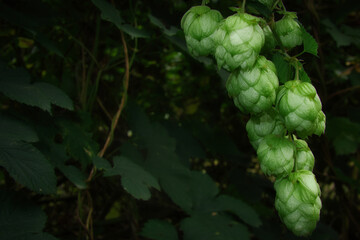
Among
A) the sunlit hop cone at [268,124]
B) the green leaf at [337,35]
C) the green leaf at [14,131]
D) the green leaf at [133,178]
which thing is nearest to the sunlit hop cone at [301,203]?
the sunlit hop cone at [268,124]

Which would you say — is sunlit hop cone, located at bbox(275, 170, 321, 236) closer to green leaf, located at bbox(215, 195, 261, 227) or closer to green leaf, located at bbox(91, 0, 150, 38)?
green leaf, located at bbox(91, 0, 150, 38)

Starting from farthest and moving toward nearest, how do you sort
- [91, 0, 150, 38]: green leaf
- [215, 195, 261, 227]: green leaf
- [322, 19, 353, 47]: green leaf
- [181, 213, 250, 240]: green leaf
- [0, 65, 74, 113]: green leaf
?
[322, 19, 353, 47]: green leaf → [215, 195, 261, 227]: green leaf → [181, 213, 250, 240]: green leaf → [91, 0, 150, 38]: green leaf → [0, 65, 74, 113]: green leaf

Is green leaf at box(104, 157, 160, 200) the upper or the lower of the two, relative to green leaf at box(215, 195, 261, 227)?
upper

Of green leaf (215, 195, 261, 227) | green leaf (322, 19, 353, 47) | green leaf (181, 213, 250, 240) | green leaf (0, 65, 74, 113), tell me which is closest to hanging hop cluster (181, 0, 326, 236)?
green leaf (0, 65, 74, 113)

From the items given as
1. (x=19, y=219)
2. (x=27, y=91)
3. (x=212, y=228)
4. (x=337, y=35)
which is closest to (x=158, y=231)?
(x=212, y=228)

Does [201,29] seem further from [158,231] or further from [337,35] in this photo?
[337,35]

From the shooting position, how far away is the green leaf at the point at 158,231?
164 cm

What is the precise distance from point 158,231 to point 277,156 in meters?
1.10

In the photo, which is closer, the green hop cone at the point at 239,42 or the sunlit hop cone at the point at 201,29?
the green hop cone at the point at 239,42

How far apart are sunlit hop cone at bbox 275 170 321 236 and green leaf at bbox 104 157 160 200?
2.11 ft

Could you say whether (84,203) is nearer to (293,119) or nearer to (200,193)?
(200,193)

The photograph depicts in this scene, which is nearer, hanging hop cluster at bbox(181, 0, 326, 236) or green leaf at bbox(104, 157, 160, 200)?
hanging hop cluster at bbox(181, 0, 326, 236)

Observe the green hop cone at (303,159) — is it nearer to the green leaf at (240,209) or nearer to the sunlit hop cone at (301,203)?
the sunlit hop cone at (301,203)

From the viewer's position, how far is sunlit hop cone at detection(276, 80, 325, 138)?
2.25ft
